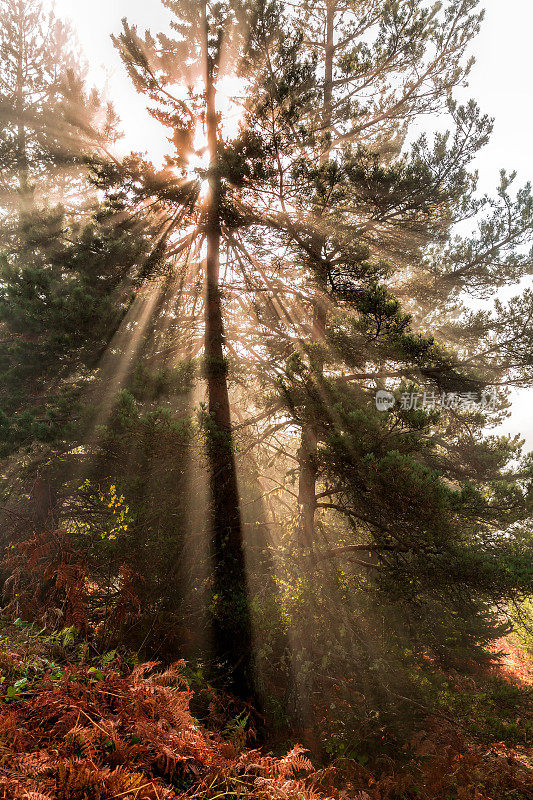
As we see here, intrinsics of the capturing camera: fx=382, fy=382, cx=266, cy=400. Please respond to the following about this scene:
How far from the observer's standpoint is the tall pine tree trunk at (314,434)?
6.18 metres

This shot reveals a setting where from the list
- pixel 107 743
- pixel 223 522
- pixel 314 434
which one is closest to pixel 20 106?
pixel 314 434

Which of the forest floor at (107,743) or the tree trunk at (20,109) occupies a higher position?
the tree trunk at (20,109)

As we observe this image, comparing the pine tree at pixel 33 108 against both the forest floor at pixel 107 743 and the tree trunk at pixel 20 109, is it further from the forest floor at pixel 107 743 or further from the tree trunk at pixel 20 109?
the forest floor at pixel 107 743

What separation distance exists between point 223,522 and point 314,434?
86.5 inches

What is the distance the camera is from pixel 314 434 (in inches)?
243

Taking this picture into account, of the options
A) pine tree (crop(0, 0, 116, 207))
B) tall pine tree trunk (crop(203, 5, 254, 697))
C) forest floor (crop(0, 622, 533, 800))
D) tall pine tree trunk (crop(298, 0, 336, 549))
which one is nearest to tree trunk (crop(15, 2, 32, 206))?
pine tree (crop(0, 0, 116, 207))

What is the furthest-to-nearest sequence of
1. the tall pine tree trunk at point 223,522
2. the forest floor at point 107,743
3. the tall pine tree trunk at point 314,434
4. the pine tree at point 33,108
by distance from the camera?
the pine tree at point 33,108
the tall pine tree trunk at point 314,434
the tall pine tree trunk at point 223,522
the forest floor at point 107,743

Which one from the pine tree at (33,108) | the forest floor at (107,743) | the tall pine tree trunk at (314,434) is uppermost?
the pine tree at (33,108)

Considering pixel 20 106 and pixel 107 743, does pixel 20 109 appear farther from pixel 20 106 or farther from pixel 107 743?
pixel 107 743

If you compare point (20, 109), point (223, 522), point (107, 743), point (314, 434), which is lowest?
point (107, 743)

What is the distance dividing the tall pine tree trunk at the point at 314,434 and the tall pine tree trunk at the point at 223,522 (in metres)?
1.23

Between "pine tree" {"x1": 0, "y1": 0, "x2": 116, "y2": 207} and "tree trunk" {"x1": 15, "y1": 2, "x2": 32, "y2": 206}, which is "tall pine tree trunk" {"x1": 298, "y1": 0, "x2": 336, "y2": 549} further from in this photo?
"tree trunk" {"x1": 15, "y1": 2, "x2": 32, "y2": 206}

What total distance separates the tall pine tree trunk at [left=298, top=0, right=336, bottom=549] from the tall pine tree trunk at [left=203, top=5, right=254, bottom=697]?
4.03ft

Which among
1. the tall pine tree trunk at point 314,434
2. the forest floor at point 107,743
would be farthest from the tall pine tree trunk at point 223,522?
the forest floor at point 107,743
